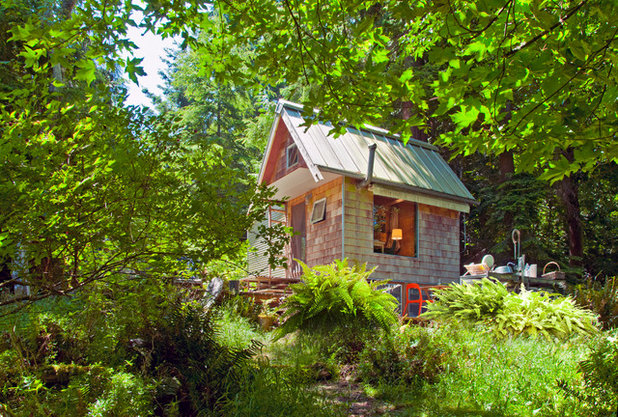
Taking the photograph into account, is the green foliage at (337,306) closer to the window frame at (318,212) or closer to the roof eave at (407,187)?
the roof eave at (407,187)

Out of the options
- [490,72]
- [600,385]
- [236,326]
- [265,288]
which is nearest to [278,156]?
[265,288]

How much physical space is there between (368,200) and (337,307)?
6.12 metres

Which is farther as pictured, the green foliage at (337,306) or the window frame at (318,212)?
the window frame at (318,212)

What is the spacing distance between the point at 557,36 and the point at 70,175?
4.14 metres

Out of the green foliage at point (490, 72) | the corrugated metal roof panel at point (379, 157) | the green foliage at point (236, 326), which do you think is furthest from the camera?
the corrugated metal roof panel at point (379, 157)

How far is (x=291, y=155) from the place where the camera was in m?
15.8

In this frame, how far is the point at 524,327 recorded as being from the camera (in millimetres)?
8484

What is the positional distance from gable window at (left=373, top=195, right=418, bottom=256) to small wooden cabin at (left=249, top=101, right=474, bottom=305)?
30 mm

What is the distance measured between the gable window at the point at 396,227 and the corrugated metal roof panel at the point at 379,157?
41.7 inches

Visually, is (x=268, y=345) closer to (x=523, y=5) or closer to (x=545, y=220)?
(x=523, y=5)

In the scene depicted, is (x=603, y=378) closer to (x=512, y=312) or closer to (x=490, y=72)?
(x=490, y=72)

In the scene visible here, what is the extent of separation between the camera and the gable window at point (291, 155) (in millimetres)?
15523

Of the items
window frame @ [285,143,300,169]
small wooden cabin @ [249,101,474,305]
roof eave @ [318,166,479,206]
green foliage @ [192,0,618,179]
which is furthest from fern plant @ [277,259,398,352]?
window frame @ [285,143,300,169]

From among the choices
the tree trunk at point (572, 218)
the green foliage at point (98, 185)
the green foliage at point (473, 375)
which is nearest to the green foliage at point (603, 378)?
the green foliage at point (473, 375)
